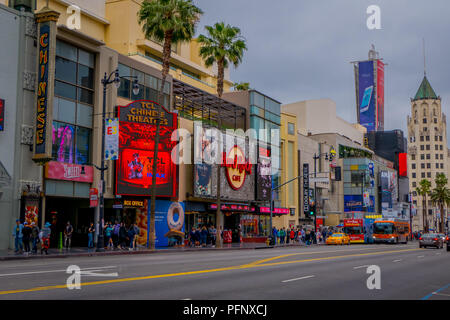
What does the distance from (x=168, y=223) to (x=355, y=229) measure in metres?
28.4

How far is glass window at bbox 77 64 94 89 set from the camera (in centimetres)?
3403

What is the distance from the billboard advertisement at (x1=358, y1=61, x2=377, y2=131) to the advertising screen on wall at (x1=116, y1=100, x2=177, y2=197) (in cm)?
12240

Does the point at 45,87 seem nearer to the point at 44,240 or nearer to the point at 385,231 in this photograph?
the point at 44,240

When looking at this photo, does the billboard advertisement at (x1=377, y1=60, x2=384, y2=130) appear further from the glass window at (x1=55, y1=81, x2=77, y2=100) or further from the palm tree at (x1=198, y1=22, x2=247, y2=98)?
the glass window at (x1=55, y1=81, x2=77, y2=100)

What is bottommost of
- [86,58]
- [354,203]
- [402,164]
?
[354,203]

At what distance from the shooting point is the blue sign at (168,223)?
131 feet

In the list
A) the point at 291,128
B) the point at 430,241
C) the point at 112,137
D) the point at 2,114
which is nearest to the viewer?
the point at 2,114

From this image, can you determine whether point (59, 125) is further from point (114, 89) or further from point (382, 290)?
point (382, 290)

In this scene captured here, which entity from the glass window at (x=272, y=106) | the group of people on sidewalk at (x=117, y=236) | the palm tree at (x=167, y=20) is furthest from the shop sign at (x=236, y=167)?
the group of people on sidewalk at (x=117, y=236)

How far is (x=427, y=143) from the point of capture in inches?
7343

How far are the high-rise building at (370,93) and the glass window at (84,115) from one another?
129 meters

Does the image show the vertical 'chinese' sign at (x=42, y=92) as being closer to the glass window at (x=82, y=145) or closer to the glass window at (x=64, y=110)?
the glass window at (x=64, y=110)

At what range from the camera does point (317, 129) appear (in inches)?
4119

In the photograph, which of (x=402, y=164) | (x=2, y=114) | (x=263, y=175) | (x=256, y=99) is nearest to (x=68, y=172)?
(x=2, y=114)
